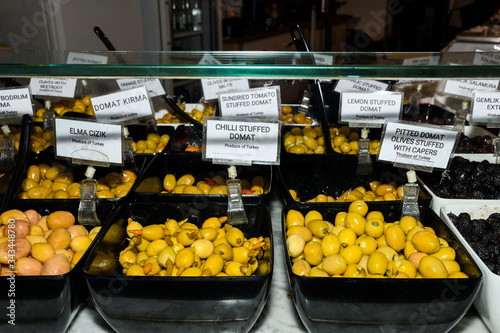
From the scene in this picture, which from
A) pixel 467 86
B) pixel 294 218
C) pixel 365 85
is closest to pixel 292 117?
pixel 365 85

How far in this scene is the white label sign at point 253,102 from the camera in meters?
1.11

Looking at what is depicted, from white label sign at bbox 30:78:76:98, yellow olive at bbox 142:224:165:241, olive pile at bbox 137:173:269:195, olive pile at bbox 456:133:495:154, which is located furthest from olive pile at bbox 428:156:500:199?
white label sign at bbox 30:78:76:98

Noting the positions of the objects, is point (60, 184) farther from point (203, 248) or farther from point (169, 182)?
point (203, 248)

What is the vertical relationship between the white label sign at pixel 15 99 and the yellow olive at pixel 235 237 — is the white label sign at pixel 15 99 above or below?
above

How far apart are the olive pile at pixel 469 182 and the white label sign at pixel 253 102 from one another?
0.48m

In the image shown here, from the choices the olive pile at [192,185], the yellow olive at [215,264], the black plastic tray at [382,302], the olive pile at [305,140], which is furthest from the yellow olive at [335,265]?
the olive pile at [305,140]

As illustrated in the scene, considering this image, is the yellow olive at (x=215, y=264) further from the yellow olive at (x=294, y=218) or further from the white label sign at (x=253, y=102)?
the white label sign at (x=253, y=102)

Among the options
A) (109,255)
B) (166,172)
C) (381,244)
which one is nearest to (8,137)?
(166,172)

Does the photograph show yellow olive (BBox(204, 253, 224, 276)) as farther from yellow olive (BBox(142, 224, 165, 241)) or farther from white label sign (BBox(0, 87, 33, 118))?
white label sign (BBox(0, 87, 33, 118))

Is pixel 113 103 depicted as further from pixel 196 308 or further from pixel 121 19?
pixel 121 19

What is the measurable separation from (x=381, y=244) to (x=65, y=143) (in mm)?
779

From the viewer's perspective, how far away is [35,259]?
88 cm

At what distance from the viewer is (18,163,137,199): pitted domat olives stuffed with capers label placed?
1153 millimetres

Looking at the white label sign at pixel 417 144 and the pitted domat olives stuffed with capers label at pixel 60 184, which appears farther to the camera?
the pitted domat olives stuffed with capers label at pixel 60 184
